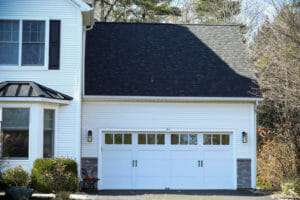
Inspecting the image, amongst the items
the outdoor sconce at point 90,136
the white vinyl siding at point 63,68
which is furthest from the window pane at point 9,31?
the outdoor sconce at point 90,136

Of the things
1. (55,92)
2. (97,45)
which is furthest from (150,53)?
(55,92)

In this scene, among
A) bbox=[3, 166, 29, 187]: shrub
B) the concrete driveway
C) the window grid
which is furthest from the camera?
the window grid

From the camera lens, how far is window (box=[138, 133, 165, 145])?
15242mm

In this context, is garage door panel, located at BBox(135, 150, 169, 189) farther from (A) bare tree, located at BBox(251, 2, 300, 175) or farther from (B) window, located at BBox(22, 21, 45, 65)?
(B) window, located at BBox(22, 21, 45, 65)

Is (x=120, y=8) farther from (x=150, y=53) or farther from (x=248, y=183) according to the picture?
(x=248, y=183)

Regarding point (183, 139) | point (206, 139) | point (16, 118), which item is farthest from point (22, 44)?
point (206, 139)

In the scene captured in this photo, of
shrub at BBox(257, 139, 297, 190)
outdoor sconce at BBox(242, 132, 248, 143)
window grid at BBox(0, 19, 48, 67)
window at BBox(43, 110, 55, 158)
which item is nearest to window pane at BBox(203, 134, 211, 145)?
outdoor sconce at BBox(242, 132, 248, 143)

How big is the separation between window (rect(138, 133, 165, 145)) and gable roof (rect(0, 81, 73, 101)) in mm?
3094

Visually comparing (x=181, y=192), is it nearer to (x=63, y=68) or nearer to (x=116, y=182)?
(x=116, y=182)

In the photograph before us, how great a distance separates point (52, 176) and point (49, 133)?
67.5 inches

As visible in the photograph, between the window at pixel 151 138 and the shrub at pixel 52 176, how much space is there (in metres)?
3.34

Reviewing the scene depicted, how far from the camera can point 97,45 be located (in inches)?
673

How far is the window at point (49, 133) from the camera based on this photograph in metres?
13.4

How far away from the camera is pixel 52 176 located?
12430mm
